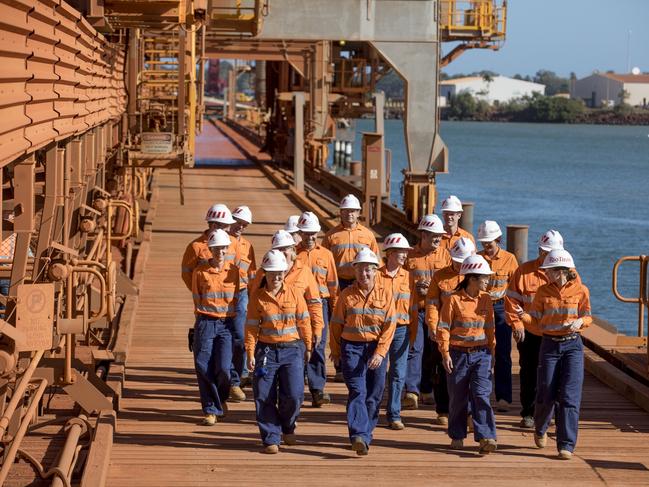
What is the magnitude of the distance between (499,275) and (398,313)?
1.38m

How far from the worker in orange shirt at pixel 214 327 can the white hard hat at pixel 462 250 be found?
188 cm

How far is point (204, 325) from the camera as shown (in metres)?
11.6

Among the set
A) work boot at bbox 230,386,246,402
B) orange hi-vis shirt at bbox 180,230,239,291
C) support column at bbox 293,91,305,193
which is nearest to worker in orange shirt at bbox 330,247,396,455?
orange hi-vis shirt at bbox 180,230,239,291

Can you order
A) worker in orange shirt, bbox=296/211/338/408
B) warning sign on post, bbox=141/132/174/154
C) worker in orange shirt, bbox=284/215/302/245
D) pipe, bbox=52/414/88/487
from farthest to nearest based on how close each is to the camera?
warning sign on post, bbox=141/132/174/154 < worker in orange shirt, bbox=284/215/302/245 < worker in orange shirt, bbox=296/211/338/408 < pipe, bbox=52/414/88/487

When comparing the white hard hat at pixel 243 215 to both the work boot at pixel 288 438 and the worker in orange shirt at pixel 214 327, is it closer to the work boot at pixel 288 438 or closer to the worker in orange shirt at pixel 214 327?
the worker in orange shirt at pixel 214 327

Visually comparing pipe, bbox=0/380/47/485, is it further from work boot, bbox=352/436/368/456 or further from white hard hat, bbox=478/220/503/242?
white hard hat, bbox=478/220/503/242

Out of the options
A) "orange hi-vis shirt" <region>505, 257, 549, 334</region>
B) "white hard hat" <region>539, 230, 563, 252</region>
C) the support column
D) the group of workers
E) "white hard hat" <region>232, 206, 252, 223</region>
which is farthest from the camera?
the support column

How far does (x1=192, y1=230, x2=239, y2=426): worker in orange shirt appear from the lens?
11555 millimetres

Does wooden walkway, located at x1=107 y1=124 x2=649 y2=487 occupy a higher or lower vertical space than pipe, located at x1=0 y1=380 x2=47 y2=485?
lower

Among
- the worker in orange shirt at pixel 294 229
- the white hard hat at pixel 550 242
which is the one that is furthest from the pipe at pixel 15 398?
the white hard hat at pixel 550 242

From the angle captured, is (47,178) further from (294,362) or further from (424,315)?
(424,315)

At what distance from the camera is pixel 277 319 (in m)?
10.6

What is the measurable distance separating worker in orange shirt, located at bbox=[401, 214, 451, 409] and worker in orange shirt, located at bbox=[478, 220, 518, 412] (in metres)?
0.39

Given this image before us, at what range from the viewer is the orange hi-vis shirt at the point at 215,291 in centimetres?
1158
